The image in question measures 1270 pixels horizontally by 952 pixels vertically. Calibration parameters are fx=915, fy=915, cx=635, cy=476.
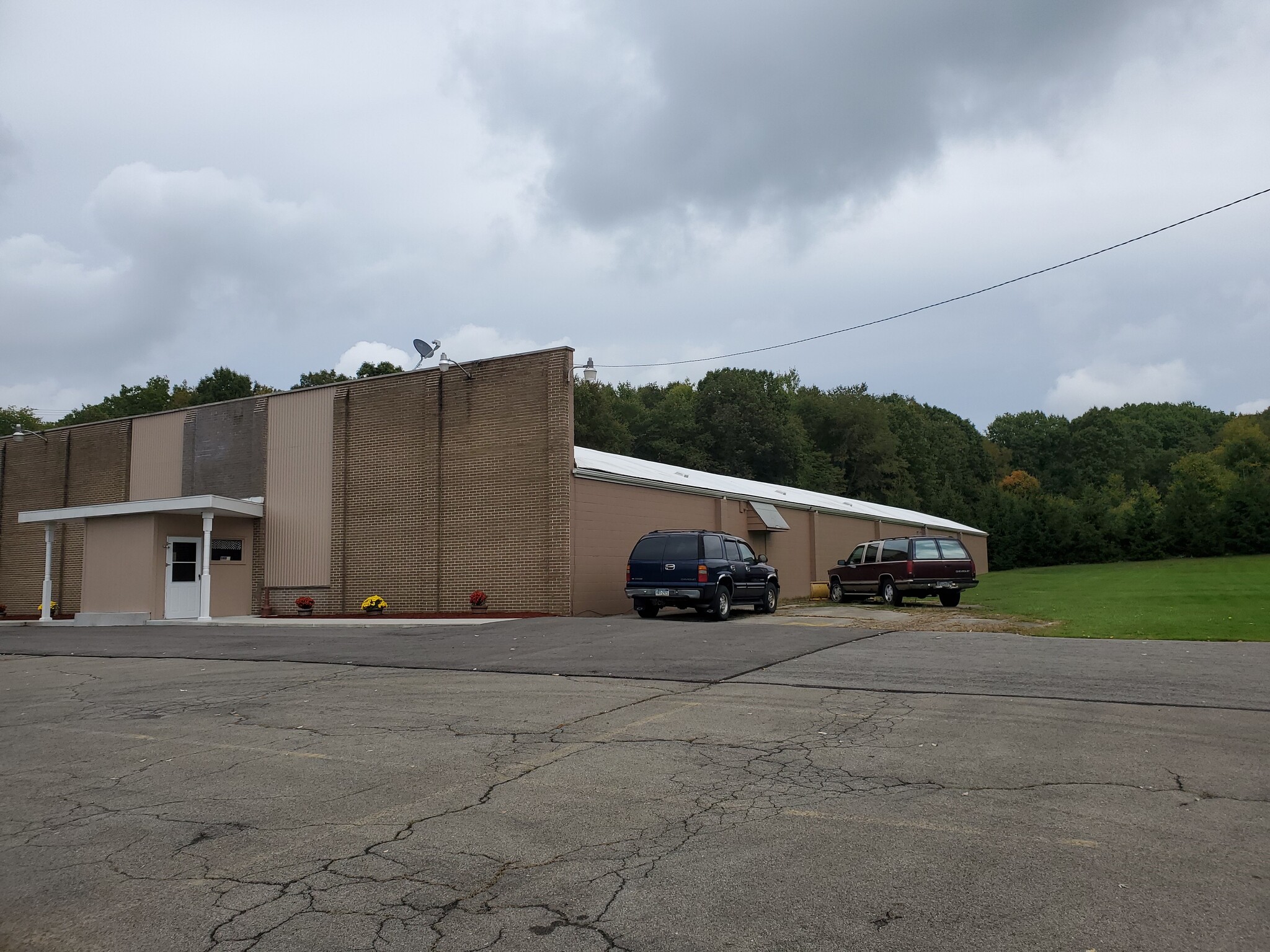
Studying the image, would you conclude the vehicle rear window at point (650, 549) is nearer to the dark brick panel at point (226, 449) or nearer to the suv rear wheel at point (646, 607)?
the suv rear wheel at point (646, 607)

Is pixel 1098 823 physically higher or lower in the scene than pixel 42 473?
lower

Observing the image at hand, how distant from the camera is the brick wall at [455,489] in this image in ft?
70.3

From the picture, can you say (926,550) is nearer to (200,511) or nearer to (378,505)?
(378,505)

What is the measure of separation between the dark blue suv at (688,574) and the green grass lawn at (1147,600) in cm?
612

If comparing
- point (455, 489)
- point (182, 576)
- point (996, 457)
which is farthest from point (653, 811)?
point (996, 457)

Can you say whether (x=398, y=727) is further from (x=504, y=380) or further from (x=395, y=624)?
(x=504, y=380)

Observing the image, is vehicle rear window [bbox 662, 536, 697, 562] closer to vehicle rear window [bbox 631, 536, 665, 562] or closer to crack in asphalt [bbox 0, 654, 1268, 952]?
vehicle rear window [bbox 631, 536, 665, 562]

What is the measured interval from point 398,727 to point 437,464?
51.4ft

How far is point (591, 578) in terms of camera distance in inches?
854

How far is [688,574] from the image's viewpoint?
61.0ft

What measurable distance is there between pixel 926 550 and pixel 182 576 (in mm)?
20040

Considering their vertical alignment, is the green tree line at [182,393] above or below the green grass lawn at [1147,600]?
above

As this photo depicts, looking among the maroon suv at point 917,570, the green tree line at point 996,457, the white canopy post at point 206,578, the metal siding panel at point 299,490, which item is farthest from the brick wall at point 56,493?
the green tree line at point 996,457

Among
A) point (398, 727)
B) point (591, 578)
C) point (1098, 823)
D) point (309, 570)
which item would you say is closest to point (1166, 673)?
point (1098, 823)
